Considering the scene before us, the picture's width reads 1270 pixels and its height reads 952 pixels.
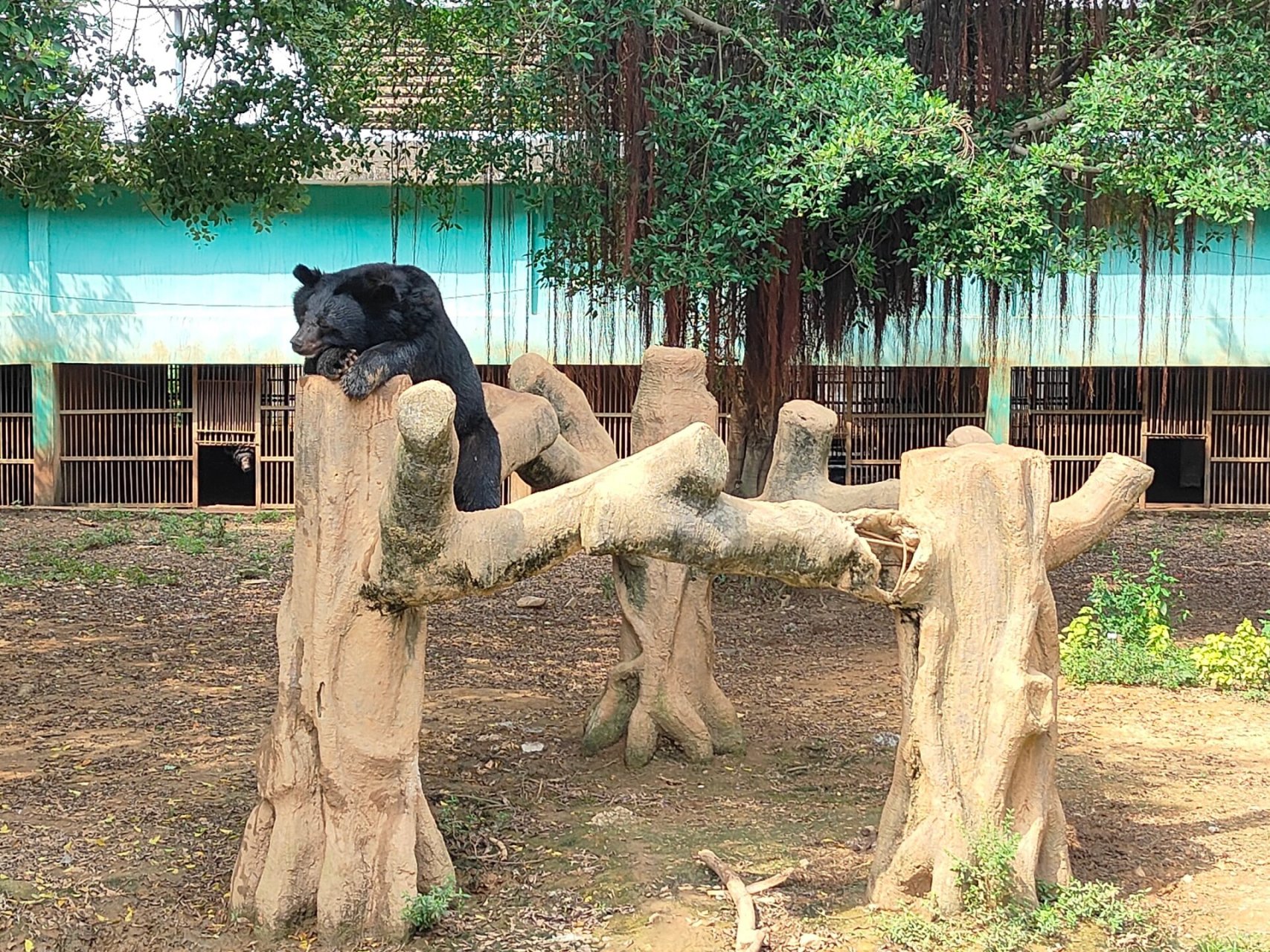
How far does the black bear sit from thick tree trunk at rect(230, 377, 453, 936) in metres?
0.14

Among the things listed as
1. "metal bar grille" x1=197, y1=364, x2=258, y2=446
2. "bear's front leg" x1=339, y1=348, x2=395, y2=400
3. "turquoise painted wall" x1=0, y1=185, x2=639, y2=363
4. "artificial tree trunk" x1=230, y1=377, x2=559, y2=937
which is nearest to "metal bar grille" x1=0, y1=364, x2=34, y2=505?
"turquoise painted wall" x1=0, y1=185, x2=639, y2=363

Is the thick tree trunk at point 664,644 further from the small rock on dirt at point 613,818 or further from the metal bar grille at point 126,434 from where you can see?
the metal bar grille at point 126,434

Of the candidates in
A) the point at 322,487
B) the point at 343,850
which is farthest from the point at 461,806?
the point at 322,487

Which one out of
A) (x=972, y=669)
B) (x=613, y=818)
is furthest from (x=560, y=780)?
(x=972, y=669)

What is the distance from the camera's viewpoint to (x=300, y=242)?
1469 centimetres

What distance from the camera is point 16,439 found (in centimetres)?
1603

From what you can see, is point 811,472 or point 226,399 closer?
point 811,472

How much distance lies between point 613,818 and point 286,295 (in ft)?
34.8

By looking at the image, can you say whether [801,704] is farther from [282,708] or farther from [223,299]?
[223,299]

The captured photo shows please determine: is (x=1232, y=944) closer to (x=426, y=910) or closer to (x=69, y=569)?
(x=426, y=910)

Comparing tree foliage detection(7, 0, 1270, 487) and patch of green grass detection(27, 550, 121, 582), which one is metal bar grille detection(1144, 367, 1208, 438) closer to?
tree foliage detection(7, 0, 1270, 487)

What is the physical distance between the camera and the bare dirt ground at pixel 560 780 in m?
4.57

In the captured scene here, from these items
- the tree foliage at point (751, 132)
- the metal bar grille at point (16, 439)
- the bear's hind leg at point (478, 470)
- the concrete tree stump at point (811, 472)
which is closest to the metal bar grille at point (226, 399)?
the metal bar grille at point (16, 439)

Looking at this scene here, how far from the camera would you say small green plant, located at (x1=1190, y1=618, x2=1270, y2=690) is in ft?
26.1
